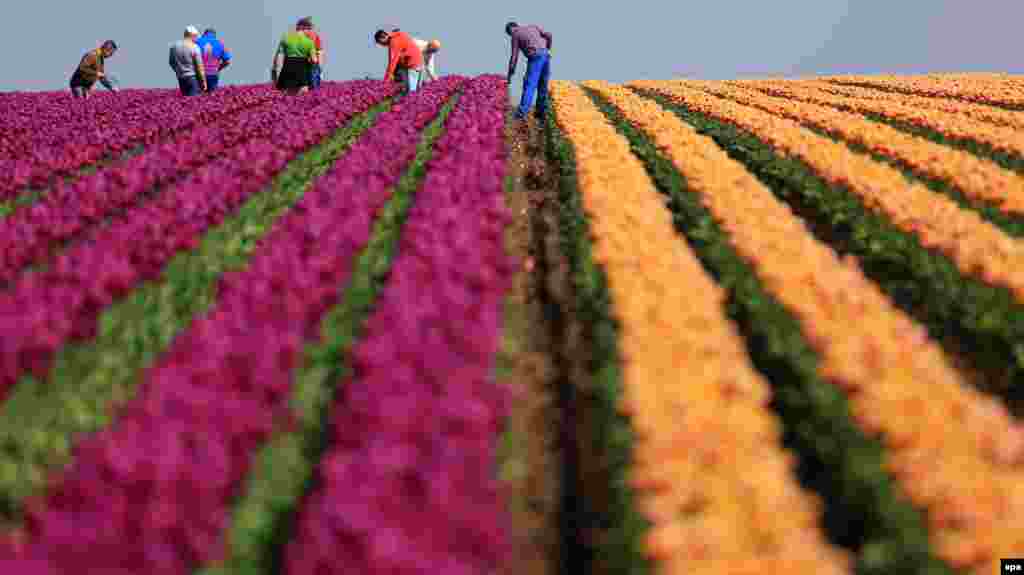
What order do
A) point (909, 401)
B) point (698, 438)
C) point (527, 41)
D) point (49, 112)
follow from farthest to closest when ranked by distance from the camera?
point (49, 112), point (527, 41), point (909, 401), point (698, 438)

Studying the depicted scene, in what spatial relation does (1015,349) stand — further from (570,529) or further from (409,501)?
(409,501)

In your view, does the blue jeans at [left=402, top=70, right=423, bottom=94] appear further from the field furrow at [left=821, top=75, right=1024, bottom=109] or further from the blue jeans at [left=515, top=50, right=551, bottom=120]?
the field furrow at [left=821, top=75, right=1024, bottom=109]

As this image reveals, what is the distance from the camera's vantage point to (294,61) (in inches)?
722

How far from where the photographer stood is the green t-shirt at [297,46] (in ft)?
57.0

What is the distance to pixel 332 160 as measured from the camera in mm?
11820

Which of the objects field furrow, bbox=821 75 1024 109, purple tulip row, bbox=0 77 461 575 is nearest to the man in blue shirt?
purple tulip row, bbox=0 77 461 575

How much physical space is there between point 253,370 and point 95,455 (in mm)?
972

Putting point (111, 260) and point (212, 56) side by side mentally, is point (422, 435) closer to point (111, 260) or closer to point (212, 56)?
point (111, 260)

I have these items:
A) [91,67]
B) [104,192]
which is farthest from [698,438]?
[91,67]

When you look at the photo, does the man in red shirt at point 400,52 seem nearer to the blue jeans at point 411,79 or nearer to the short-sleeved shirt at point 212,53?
the blue jeans at point 411,79

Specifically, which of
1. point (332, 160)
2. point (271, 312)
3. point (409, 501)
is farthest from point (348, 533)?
point (332, 160)

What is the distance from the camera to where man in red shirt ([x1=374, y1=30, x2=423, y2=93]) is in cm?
1775

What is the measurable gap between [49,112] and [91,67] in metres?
2.95

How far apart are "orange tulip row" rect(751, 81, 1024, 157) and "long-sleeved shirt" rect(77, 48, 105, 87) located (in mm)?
22371
